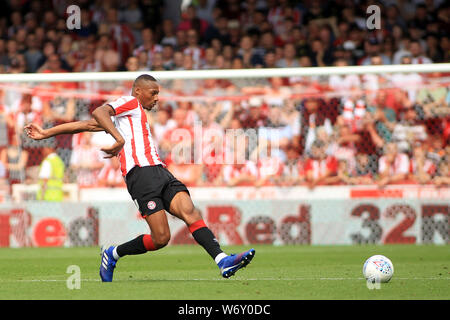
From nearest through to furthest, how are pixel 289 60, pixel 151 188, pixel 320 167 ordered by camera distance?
1. pixel 151 188
2. pixel 320 167
3. pixel 289 60

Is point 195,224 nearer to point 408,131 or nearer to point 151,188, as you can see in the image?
point 151,188

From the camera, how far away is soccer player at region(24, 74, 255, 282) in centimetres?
760

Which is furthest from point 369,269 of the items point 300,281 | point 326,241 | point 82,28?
point 82,28

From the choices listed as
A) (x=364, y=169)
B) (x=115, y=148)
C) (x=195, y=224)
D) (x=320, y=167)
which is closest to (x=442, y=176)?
(x=364, y=169)

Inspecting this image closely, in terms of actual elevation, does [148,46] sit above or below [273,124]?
above

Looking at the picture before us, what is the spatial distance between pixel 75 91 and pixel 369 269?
7.99 m

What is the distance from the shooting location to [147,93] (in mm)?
7918

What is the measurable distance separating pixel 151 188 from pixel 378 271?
201 centimetres

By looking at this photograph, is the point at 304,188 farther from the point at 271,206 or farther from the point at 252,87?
the point at 252,87

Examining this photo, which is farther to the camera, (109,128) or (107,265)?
(107,265)

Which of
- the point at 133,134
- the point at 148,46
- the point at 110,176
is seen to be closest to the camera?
the point at 133,134

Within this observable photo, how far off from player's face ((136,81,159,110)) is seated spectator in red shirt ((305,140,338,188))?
20.4 ft

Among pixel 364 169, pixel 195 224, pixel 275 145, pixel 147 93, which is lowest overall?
pixel 195 224

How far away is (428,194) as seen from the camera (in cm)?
1355
